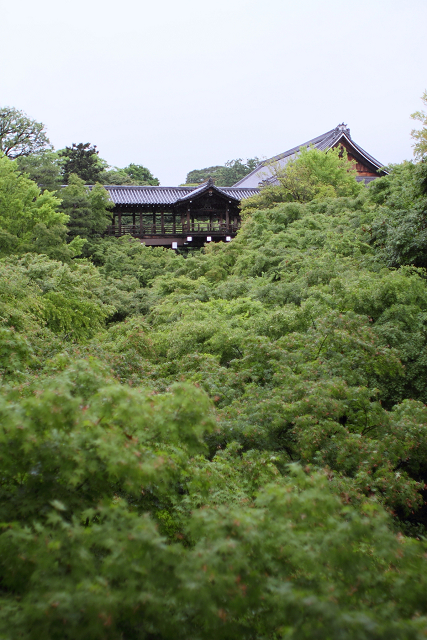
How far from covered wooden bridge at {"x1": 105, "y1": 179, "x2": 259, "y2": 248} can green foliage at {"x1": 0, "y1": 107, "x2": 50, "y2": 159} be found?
16.6 feet

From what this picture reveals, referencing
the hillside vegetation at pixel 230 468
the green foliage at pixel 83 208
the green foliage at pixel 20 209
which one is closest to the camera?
the hillside vegetation at pixel 230 468

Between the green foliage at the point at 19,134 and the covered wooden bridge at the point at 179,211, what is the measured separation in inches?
199

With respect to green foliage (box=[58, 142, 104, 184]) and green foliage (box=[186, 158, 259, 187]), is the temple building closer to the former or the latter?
green foliage (box=[58, 142, 104, 184])

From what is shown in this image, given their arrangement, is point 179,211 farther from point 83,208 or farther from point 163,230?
point 83,208

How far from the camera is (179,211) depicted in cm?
2816

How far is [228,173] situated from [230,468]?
50719mm

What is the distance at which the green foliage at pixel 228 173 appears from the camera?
51122mm

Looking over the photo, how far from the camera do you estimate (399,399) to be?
23.3 feet

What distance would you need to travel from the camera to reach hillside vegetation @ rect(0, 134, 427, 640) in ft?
7.77

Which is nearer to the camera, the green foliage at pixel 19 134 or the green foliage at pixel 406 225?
the green foliage at pixel 406 225

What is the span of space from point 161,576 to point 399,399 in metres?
5.64

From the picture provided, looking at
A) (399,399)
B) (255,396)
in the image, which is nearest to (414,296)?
(399,399)

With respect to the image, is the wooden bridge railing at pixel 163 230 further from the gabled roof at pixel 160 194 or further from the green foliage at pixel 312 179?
the green foliage at pixel 312 179

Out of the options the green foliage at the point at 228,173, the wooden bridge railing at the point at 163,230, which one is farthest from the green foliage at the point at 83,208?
the green foliage at the point at 228,173
